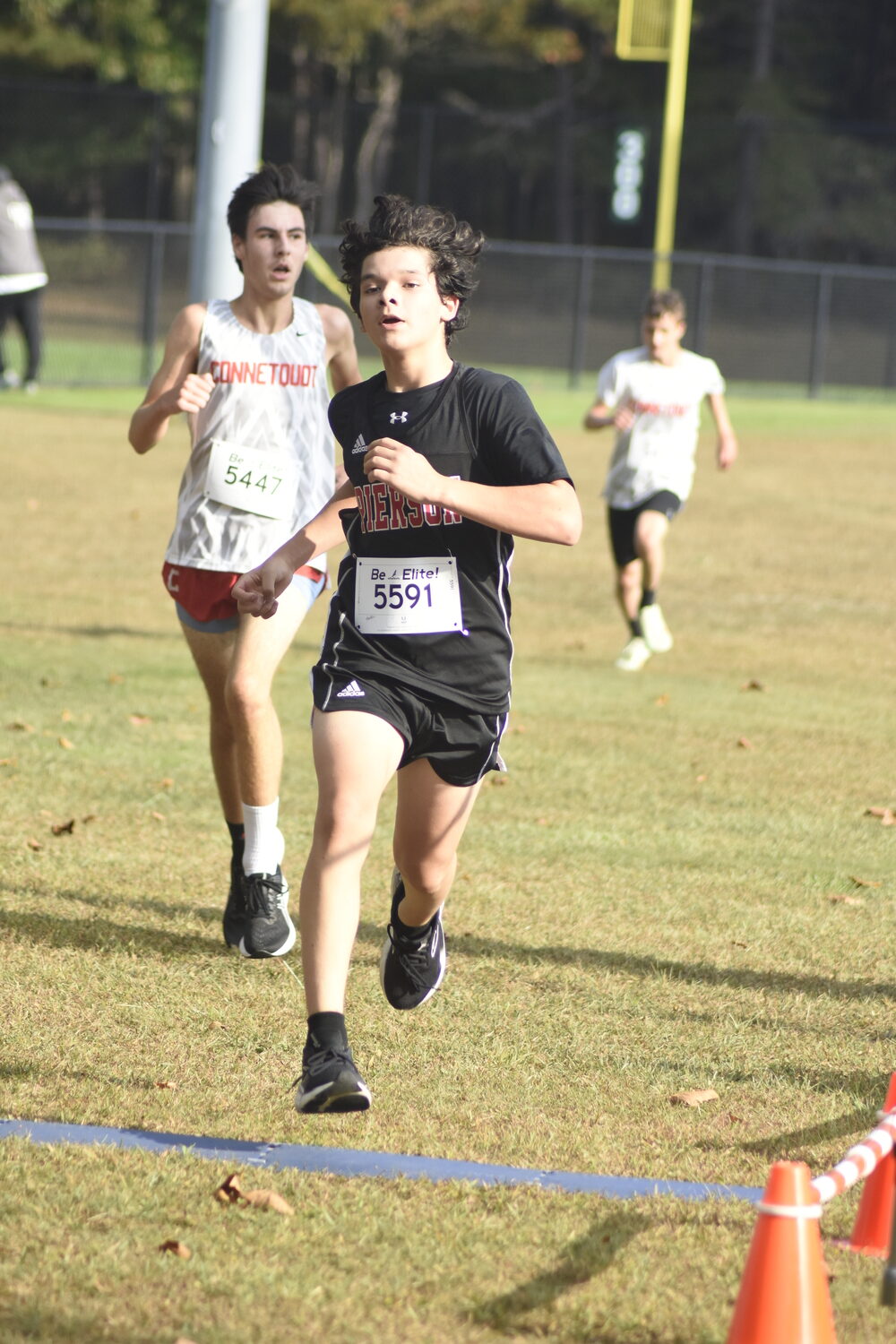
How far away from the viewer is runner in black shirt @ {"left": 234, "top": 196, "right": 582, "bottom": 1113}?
4.26 metres

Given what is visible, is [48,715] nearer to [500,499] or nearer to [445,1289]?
[500,499]

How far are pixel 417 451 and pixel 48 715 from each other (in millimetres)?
5176

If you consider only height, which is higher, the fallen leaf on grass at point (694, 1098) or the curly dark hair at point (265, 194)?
the curly dark hair at point (265, 194)

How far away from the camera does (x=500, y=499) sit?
14.0 feet

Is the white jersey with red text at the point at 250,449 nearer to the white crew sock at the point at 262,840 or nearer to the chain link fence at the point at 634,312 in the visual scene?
the white crew sock at the point at 262,840

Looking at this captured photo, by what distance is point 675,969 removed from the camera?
575 centimetres

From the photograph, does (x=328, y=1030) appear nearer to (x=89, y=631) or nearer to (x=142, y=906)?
(x=142, y=906)

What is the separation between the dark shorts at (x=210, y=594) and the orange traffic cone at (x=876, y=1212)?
2757 millimetres

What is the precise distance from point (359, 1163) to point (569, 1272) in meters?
0.66

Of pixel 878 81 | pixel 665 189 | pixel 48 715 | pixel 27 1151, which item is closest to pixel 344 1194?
pixel 27 1151

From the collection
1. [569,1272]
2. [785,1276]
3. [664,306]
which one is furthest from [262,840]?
[664,306]

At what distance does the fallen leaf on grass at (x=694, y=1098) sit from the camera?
4629mm

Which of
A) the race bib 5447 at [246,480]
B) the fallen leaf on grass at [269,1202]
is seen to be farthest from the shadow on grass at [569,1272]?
the race bib 5447 at [246,480]

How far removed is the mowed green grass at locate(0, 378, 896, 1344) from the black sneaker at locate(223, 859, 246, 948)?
2.2 inches
